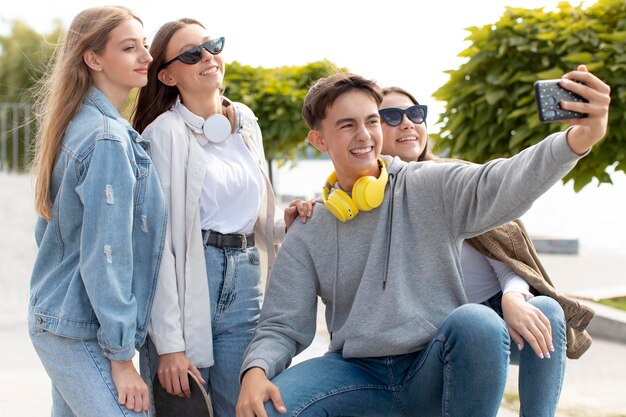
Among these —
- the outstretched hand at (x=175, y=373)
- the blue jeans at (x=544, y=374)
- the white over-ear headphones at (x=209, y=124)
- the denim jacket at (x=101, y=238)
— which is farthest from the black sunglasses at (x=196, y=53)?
the blue jeans at (x=544, y=374)

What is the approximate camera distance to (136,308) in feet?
8.96

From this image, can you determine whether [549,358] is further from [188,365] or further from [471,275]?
[188,365]

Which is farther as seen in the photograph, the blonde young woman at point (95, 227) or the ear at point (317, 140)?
the ear at point (317, 140)

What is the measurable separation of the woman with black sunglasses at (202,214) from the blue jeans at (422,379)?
1.12 ft

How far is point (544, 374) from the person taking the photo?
9.30 ft

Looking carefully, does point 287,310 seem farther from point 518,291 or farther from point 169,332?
point 518,291

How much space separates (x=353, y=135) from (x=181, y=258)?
77cm

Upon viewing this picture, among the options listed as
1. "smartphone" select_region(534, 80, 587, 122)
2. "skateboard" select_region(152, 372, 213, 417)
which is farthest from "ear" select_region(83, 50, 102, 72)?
"smartphone" select_region(534, 80, 587, 122)

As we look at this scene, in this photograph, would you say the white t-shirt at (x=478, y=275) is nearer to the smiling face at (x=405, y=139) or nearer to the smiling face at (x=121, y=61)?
the smiling face at (x=405, y=139)

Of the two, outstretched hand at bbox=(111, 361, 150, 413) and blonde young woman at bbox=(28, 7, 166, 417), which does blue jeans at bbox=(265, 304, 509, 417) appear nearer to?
outstretched hand at bbox=(111, 361, 150, 413)

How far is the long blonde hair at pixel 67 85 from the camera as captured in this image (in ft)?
9.20

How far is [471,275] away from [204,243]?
104 cm

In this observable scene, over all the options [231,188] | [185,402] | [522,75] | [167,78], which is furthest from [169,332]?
[522,75]

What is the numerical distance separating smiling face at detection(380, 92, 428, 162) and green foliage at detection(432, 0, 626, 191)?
12.4 feet
